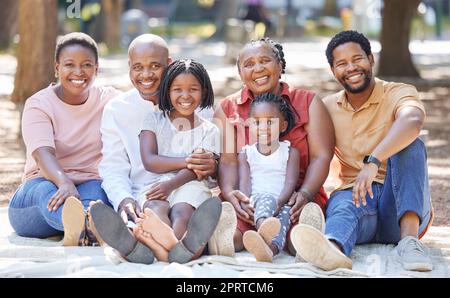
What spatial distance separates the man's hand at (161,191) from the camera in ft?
15.3

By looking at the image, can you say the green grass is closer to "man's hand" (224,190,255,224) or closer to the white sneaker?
"man's hand" (224,190,255,224)

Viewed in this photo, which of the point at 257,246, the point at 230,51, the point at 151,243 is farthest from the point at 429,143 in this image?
the point at 230,51

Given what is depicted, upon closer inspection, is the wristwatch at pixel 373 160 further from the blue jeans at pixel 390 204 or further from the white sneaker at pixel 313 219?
the white sneaker at pixel 313 219

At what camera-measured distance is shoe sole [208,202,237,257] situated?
4.34m

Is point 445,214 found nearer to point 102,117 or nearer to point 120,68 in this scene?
point 102,117

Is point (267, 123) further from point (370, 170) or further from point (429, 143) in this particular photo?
point (429, 143)

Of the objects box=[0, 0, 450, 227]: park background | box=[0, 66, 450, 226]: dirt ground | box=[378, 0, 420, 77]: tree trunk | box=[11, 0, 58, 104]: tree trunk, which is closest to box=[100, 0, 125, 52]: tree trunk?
box=[0, 0, 450, 227]: park background

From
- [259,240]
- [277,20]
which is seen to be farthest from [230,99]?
[277,20]

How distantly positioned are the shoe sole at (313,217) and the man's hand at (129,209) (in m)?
0.85

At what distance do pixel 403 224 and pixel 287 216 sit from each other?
1.90 ft

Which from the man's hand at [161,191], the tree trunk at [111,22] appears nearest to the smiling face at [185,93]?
the man's hand at [161,191]

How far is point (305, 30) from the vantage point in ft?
94.0

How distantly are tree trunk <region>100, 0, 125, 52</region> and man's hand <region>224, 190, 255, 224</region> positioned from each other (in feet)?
56.3

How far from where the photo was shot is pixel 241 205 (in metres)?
4.66
